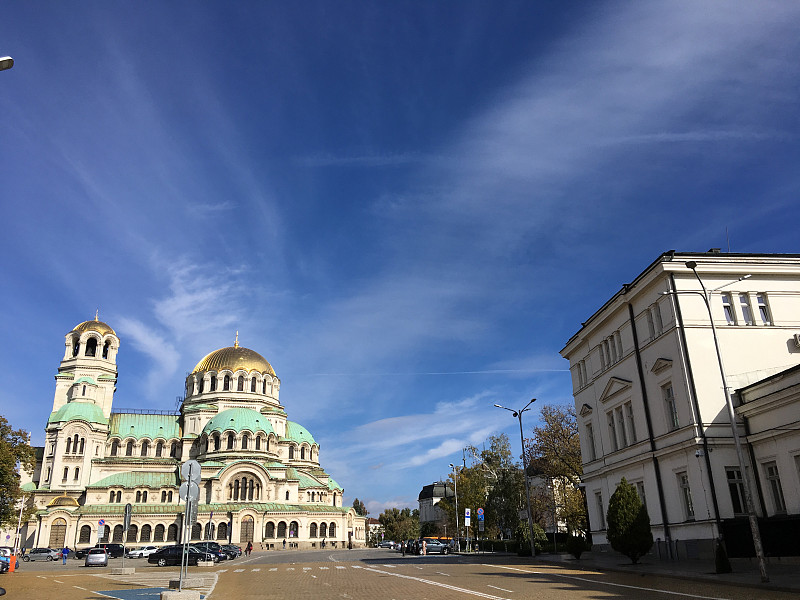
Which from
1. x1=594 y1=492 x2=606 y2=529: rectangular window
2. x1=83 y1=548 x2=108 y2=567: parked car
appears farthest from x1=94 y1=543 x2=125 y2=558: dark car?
x1=594 y1=492 x2=606 y2=529: rectangular window

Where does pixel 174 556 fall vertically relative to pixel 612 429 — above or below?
below

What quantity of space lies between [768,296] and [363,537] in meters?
76.0

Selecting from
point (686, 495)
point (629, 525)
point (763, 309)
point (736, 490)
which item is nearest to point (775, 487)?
point (736, 490)

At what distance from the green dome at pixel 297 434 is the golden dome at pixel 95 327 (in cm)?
2907

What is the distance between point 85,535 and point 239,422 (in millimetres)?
21547

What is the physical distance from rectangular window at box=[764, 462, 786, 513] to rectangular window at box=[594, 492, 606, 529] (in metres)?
12.9

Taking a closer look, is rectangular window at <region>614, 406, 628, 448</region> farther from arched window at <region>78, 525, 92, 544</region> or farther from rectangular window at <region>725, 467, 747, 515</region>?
arched window at <region>78, 525, 92, 544</region>

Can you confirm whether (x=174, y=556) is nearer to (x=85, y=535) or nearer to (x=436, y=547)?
(x=436, y=547)

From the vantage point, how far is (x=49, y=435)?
7744 centimetres

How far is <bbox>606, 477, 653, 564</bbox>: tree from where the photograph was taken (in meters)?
25.4

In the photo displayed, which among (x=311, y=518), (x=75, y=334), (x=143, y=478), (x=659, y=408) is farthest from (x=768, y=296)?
(x=75, y=334)

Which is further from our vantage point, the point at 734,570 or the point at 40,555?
the point at 40,555

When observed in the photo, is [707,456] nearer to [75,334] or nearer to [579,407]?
[579,407]

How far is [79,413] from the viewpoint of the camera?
260ft
